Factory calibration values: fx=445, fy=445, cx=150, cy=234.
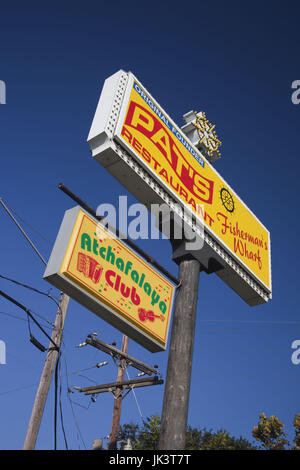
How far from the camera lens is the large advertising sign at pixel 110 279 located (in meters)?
5.04

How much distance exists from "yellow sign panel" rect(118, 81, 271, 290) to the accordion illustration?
1934 millimetres

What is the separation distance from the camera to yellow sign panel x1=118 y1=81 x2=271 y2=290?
6801 mm

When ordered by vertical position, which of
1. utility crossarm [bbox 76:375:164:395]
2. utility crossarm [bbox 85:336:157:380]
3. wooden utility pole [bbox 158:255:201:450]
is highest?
utility crossarm [bbox 85:336:157:380]

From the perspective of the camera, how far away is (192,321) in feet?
21.1

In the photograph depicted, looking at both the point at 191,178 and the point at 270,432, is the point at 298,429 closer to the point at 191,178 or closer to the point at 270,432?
the point at 270,432

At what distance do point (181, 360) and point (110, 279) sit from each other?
5.08ft

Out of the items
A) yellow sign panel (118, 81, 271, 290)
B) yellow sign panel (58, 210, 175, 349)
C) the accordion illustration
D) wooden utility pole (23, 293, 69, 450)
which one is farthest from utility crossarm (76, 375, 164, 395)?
the accordion illustration

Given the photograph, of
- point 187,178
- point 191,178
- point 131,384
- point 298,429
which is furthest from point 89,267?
point 298,429

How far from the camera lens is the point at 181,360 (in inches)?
235

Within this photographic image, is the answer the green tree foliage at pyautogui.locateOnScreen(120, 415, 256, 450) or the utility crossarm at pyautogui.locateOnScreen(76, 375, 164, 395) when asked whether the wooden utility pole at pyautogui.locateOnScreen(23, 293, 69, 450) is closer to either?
the utility crossarm at pyautogui.locateOnScreen(76, 375, 164, 395)

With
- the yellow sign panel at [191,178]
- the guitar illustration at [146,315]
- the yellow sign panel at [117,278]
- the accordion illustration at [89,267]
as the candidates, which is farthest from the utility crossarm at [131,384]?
the accordion illustration at [89,267]

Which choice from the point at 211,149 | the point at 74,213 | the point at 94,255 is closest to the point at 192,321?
the point at 94,255

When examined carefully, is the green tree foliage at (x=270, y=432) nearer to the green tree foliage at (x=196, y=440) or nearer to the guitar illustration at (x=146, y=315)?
the green tree foliage at (x=196, y=440)
